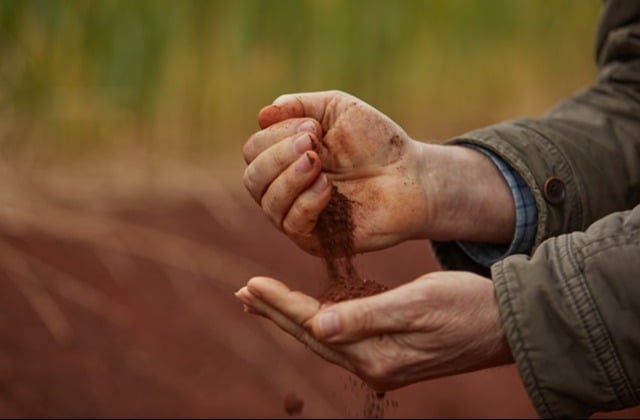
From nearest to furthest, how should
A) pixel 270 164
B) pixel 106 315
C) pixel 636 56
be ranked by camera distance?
1. pixel 270 164
2. pixel 636 56
3. pixel 106 315

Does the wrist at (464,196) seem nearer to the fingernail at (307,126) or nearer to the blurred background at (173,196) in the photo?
the fingernail at (307,126)

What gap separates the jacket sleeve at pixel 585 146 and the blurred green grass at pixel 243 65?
79 cm

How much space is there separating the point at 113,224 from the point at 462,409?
32.0 inches

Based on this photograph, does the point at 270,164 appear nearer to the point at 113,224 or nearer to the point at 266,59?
the point at 113,224

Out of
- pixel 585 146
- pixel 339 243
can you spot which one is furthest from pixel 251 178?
pixel 585 146

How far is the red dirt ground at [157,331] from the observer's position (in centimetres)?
176

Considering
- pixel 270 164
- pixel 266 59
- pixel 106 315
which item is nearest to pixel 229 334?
pixel 106 315

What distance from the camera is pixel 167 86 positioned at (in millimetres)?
2123

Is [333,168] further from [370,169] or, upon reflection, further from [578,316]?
[578,316]


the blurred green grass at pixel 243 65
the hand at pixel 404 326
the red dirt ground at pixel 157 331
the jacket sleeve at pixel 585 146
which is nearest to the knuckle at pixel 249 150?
the hand at pixel 404 326

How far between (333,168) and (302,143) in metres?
0.10

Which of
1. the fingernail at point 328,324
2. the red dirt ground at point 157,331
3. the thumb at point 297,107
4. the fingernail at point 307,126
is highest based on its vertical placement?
the thumb at point 297,107

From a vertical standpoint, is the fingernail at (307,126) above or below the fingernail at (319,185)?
above

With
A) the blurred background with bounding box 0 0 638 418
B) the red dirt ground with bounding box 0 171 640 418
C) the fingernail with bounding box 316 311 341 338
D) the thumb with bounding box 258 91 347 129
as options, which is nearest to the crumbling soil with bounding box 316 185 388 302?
the thumb with bounding box 258 91 347 129
